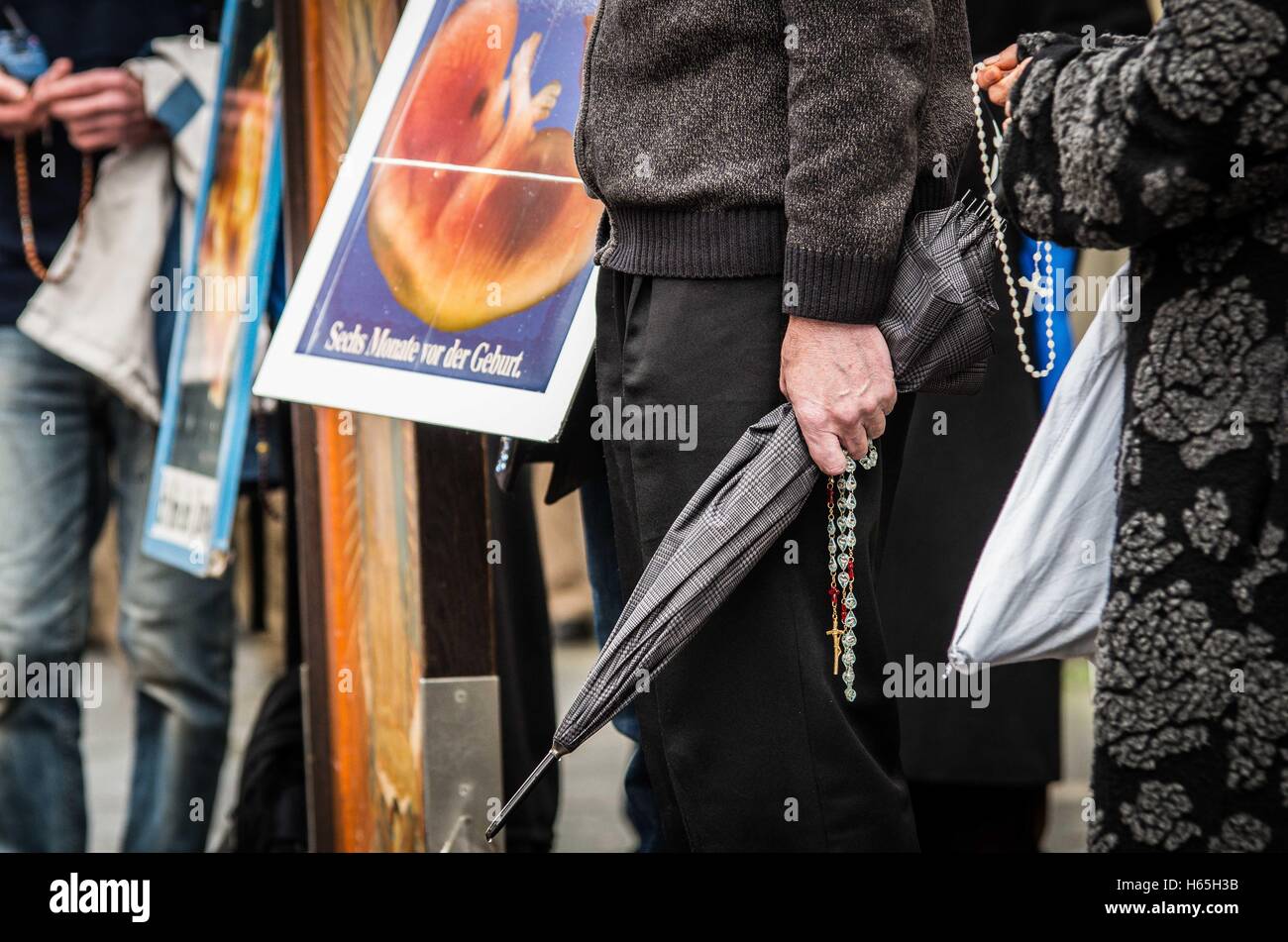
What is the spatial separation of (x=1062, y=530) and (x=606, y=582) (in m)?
0.98

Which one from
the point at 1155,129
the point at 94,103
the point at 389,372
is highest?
the point at 94,103

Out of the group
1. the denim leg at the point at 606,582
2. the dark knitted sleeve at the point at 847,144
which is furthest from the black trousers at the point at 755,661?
the denim leg at the point at 606,582

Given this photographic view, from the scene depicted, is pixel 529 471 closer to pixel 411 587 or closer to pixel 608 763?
pixel 411 587

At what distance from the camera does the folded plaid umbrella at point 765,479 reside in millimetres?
1735

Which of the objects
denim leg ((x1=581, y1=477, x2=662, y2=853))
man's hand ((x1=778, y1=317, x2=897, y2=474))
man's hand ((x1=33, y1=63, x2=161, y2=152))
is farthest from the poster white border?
man's hand ((x1=33, y1=63, x2=161, y2=152))

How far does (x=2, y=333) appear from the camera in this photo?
3297 mm

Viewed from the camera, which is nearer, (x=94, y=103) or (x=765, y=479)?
(x=765, y=479)

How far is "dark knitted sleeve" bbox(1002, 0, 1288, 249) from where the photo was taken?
1384mm

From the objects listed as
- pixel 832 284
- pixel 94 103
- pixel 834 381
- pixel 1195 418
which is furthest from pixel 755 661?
pixel 94 103

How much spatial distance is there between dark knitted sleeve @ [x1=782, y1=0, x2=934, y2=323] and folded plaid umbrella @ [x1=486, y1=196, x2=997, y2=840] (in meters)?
0.07

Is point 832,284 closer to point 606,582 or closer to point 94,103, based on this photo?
point 606,582

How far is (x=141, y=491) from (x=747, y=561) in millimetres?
2046

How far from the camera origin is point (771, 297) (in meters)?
1.79
